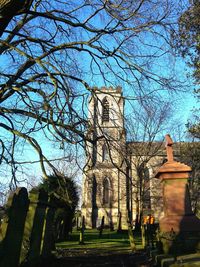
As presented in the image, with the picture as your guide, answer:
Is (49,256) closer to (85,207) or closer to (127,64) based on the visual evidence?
(127,64)

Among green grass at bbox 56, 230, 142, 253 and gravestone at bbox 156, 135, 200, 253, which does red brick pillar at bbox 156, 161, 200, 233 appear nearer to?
gravestone at bbox 156, 135, 200, 253

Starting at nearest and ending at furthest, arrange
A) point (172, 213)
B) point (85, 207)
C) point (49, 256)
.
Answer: point (49, 256), point (172, 213), point (85, 207)

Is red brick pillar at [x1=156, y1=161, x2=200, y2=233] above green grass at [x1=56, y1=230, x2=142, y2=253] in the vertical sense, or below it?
above

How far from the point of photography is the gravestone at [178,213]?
26.6ft

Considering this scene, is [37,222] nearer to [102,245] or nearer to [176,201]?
[176,201]

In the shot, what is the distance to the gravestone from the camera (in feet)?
26.6

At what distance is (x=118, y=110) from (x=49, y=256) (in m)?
4.73

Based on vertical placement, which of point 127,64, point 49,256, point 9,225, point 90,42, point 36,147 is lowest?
point 49,256

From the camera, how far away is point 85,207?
43594 mm

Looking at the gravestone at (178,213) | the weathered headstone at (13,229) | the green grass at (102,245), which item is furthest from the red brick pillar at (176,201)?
the weathered headstone at (13,229)

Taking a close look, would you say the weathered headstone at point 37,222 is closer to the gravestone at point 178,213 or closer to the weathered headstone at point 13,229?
the weathered headstone at point 13,229

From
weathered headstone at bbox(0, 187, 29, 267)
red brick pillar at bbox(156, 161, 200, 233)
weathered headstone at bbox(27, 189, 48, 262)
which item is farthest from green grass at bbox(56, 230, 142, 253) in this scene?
weathered headstone at bbox(0, 187, 29, 267)

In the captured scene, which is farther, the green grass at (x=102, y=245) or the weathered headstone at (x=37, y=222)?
the green grass at (x=102, y=245)

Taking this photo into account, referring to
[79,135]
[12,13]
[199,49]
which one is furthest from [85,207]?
[12,13]
